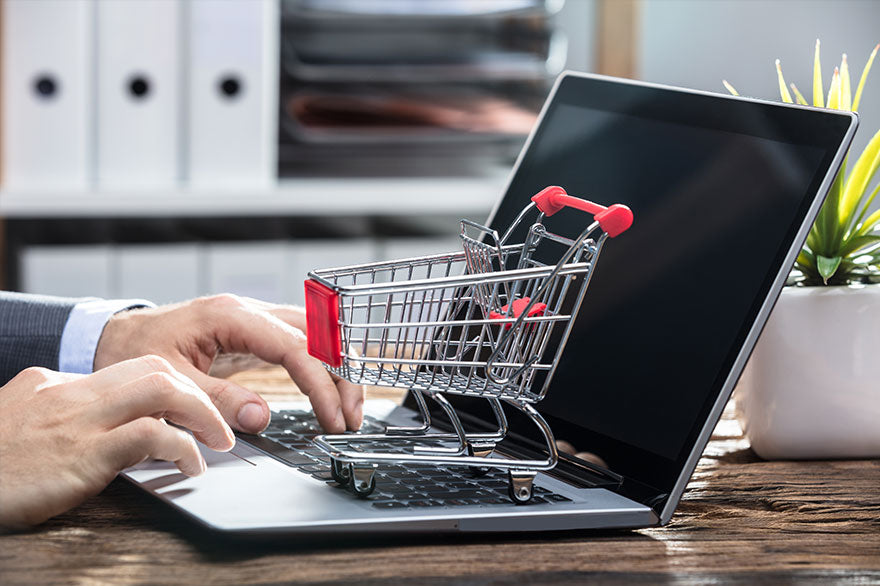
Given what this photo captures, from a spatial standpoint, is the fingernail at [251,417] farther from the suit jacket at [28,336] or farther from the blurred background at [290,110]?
the blurred background at [290,110]

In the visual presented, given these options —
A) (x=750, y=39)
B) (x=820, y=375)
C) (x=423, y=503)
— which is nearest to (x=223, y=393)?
(x=423, y=503)

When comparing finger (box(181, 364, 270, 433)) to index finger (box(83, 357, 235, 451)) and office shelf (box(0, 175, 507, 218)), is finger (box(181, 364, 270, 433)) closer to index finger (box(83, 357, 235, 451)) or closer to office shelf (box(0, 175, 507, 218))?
index finger (box(83, 357, 235, 451))

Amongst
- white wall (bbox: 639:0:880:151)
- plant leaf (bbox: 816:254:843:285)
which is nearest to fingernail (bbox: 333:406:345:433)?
plant leaf (bbox: 816:254:843:285)

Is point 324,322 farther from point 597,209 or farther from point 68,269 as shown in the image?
point 68,269

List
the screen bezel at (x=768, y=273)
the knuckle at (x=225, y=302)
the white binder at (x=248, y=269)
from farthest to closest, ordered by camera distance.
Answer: the white binder at (x=248, y=269) → the knuckle at (x=225, y=302) → the screen bezel at (x=768, y=273)

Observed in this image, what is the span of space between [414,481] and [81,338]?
390 millimetres

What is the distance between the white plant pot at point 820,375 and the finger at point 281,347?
32cm

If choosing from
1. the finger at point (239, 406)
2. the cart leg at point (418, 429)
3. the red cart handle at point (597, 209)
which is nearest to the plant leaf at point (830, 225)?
the red cart handle at point (597, 209)

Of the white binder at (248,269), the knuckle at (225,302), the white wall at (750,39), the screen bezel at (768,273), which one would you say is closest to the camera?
the screen bezel at (768,273)

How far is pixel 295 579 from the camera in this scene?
1.77 ft

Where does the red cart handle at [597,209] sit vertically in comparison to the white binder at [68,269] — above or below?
above

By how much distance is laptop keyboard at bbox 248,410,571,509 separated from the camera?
2.07 ft

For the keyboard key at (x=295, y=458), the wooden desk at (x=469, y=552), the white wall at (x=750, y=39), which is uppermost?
the white wall at (x=750, y=39)

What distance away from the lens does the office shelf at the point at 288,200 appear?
194 cm
